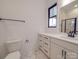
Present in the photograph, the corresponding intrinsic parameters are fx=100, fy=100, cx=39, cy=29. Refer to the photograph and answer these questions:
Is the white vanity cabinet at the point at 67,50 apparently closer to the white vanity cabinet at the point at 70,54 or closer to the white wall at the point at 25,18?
the white vanity cabinet at the point at 70,54

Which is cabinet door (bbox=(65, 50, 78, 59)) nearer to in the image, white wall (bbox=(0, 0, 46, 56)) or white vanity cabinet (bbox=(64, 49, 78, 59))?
white vanity cabinet (bbox=(64, 49, 78, 59))

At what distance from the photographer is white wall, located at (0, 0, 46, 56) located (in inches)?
147

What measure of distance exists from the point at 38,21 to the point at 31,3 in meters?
0.78

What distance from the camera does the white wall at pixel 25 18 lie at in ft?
12.3

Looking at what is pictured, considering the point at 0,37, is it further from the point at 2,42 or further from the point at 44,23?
the point at 44,23

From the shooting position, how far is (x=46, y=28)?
4.30m

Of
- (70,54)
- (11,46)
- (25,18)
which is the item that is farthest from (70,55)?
(25,18)

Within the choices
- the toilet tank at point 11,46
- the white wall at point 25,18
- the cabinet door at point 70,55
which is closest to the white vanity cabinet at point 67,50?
the cabinet door at point 70,55

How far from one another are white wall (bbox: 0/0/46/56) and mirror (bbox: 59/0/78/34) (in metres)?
1.22

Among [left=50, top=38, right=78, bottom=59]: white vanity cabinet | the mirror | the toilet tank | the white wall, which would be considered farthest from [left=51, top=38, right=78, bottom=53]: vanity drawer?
the white wall

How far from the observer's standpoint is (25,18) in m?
3.99

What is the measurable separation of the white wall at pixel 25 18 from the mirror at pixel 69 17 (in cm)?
122

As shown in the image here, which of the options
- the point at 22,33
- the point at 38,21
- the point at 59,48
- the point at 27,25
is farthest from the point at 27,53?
the point at 59,48

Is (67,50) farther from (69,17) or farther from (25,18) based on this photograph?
(25,18)
